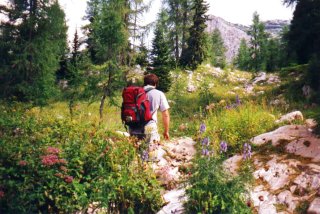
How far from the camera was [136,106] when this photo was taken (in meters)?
6.45

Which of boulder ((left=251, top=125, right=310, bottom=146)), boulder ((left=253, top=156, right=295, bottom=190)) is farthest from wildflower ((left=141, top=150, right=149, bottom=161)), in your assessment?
boulder ((left=251, top=125, right=310, bottom=146))

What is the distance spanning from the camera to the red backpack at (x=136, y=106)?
254 inches

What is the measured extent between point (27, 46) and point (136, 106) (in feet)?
61.6

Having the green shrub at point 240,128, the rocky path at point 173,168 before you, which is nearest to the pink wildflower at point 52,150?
the rocky path at point 173,168

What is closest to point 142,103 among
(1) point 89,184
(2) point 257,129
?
(1) point 89,184

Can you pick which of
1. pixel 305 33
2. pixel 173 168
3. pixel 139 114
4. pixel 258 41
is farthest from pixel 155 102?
pixel 258 41

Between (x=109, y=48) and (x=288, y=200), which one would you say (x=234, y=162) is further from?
(x=109, y=48)

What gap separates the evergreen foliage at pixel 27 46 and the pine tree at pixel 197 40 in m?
16.2

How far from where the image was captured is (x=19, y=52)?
23.4 m

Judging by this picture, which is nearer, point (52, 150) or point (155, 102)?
point (52, 150)

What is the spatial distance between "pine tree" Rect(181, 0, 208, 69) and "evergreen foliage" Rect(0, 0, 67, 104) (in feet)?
53.2

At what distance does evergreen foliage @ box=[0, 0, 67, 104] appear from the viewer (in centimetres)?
2266

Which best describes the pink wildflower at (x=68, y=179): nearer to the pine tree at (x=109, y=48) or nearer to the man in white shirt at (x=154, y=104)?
the man in white shirt at (x=154, y=104)

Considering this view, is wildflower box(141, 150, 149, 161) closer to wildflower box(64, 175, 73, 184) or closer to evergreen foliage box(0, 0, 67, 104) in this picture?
wildflower box(64, 175, 73, 184)
